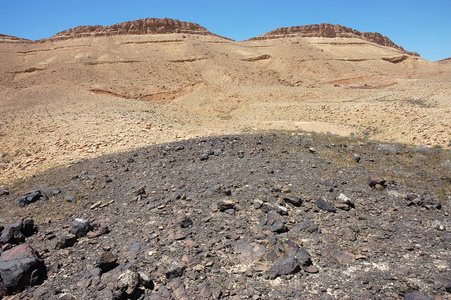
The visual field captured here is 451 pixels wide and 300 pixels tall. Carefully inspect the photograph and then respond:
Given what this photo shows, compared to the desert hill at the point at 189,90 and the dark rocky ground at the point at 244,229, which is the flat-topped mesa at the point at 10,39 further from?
the dark rocky ground at the point at 244,229

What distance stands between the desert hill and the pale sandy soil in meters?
0.10

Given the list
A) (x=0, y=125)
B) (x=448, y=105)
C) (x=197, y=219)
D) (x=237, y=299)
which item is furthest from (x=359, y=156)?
(x=0, y=125)

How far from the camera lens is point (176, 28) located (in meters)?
50.1

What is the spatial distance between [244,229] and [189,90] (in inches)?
1003

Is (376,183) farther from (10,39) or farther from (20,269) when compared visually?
(10,39)

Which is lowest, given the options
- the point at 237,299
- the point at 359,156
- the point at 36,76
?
the point at 237,299

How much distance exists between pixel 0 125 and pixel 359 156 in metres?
17.4

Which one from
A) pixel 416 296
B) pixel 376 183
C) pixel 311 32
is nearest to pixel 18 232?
pixel 416 296

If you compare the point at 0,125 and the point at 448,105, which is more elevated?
the point at 448,105

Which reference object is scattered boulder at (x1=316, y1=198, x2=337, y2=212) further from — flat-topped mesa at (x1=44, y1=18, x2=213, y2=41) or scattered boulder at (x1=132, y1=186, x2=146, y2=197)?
flat-topped mesa at (x1=44, y1=18, x2=213, y2=41)

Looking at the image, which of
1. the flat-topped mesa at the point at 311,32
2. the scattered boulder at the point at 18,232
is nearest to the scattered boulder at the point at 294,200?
the scattered boulder at the point at 18,232

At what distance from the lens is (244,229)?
4.49 metres

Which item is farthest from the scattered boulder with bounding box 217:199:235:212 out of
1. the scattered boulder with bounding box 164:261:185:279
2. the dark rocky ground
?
the scattered boulder with bounding box 164:261:185:279

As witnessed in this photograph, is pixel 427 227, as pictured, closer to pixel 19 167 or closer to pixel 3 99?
pixel 19 167
